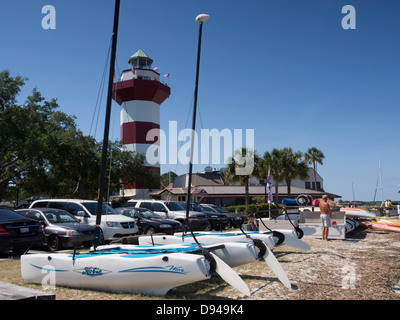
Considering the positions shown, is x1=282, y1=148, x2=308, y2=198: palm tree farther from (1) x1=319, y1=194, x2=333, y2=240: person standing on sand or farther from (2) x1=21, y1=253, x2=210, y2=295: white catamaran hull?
(2) x1=21, y1=253, x2=210, y2=295: white catamaran hull

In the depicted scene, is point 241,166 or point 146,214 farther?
point 241,166

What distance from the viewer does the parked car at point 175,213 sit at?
18.6 metres

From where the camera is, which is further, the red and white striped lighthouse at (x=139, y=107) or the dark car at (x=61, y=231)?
the red and white striped lighthouse at (x=139, y=107)

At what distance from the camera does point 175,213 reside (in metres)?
19.2

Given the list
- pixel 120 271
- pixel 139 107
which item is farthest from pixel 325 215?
pixel 139 107

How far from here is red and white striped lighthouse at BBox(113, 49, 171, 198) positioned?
45.2 meters

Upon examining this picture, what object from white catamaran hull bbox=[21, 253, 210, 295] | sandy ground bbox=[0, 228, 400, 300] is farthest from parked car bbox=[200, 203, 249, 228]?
white catamaran hull bbox=[21, 253, 210, 295]

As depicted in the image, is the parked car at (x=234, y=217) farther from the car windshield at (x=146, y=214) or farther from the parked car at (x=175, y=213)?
the car windshield at (x=146, y=214)

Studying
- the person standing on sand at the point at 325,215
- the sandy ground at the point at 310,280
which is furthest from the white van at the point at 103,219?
the person standing on sand at the point at 325,215

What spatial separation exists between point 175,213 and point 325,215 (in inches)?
316

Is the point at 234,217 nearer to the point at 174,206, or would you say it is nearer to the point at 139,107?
the point at 174,206

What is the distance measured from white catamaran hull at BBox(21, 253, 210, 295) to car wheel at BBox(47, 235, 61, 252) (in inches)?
170

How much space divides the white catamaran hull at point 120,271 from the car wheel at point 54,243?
14.1ft
